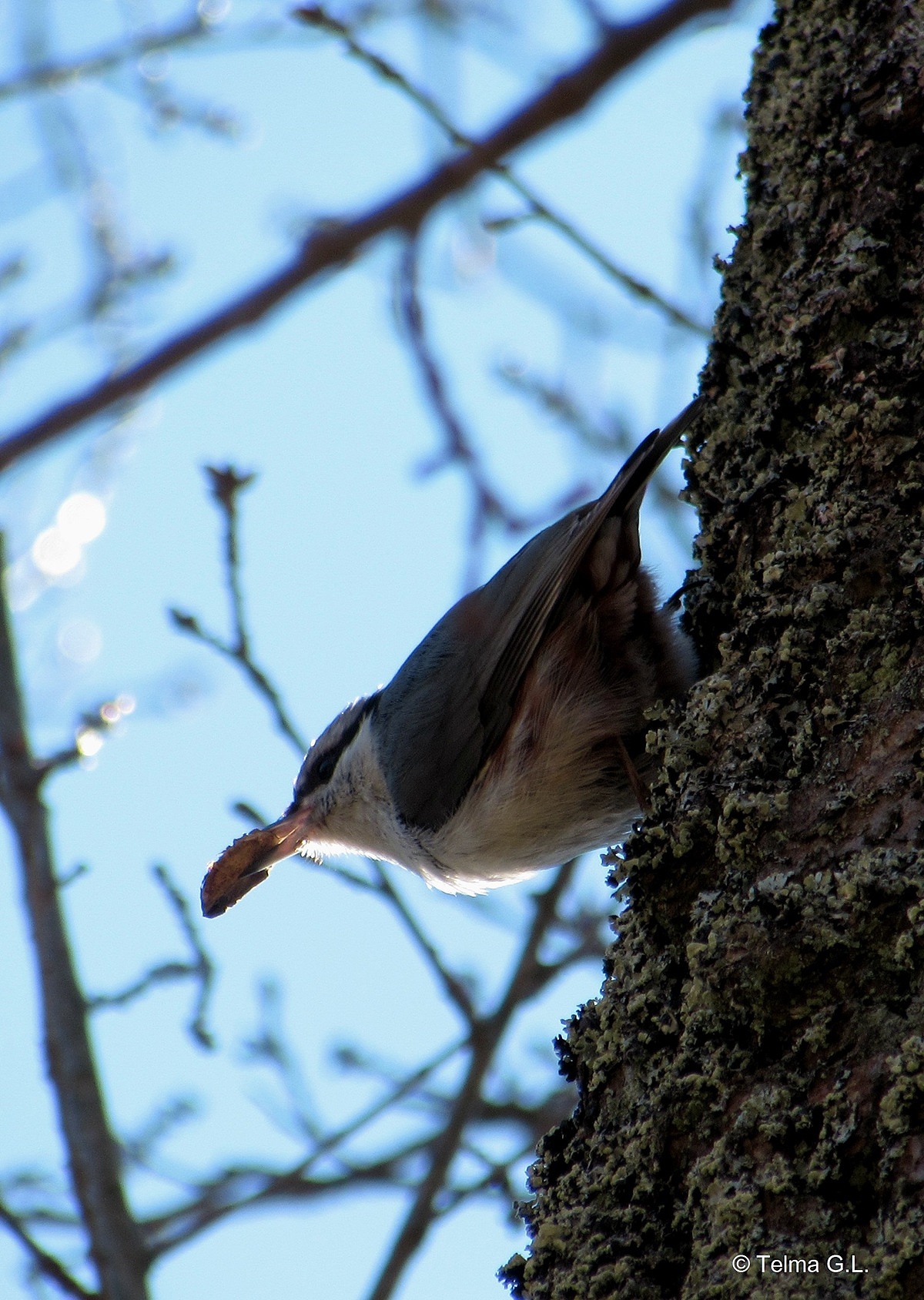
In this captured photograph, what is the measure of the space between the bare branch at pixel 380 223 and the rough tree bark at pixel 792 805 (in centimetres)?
23

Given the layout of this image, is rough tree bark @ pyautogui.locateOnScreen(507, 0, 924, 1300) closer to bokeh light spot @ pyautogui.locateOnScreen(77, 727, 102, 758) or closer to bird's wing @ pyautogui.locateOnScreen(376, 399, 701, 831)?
bird's wing @ pyautogui.locateOnScreen(376, 399, 701, 831)

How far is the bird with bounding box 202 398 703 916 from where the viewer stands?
8.12 feet

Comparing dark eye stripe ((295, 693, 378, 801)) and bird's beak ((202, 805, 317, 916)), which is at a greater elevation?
dark eye stripe ((295, 693, 378, 801))

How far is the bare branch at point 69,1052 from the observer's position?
2268 millimetres

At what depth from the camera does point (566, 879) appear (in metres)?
2.86

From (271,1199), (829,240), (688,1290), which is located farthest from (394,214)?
(271,1199)

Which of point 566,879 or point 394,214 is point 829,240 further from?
point 566,879

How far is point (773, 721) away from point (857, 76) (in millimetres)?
1025

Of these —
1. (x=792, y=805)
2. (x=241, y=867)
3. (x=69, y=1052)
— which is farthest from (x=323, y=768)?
(x=792, y=805)

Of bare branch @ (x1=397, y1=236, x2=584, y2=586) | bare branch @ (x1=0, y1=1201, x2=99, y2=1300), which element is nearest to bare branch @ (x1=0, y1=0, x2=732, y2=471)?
bare branch @ (x1=397, y1=236, x2=584, y2=586)

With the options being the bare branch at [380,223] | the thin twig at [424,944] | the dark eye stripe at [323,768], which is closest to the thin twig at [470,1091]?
the thin twig at [424,944]

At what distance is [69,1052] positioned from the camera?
95.9 inches

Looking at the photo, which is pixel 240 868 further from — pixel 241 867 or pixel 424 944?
pixel 424 944

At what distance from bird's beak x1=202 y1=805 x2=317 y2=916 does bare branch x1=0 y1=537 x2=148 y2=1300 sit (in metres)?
0.36
